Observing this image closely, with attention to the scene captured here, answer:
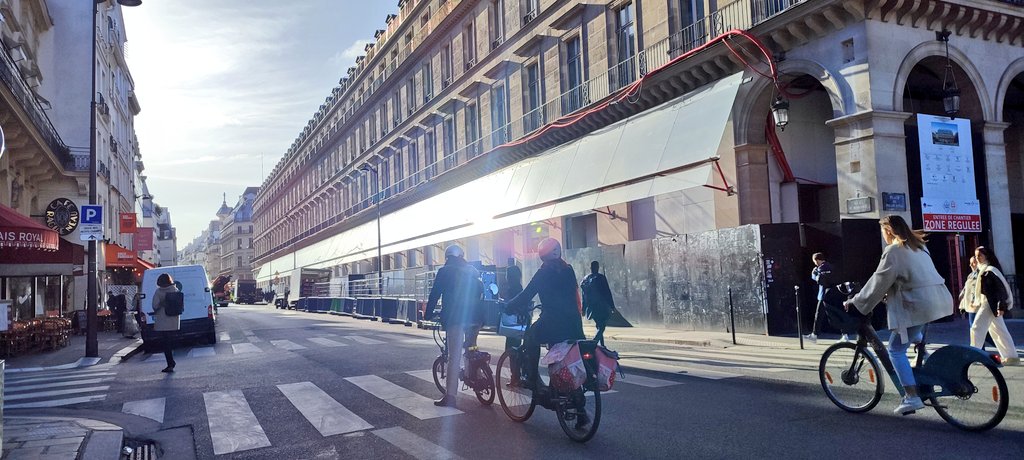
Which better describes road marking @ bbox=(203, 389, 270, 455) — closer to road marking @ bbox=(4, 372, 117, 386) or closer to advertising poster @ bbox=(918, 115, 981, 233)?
road marking @ bbox=(4, 372, 117, 386)

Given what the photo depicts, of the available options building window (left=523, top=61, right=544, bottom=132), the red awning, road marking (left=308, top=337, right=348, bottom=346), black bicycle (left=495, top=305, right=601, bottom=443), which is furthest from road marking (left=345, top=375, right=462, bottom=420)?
building window (left=523, top=61, right=544, bottom=132)

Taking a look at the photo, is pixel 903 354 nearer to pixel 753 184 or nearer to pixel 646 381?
pixel 646 381

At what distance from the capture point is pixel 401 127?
4516 cm

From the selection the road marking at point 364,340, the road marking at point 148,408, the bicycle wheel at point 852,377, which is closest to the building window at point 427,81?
the road marking at point 364,340

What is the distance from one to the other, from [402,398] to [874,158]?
488 inches

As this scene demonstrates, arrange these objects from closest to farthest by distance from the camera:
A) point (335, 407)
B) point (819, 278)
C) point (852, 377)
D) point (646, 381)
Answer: point (852, 377) → point (335, 407) → point (646, 381) → point (819, 278)

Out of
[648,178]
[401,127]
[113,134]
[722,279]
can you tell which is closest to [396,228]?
[401,127]

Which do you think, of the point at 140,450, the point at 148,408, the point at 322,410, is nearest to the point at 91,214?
the point at 148,408

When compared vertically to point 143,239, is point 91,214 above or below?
below

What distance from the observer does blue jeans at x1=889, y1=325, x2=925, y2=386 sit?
5.92 m

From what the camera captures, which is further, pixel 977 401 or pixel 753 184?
pixel 753 184

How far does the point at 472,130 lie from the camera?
3578 centimetres

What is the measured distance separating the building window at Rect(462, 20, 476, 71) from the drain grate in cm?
3045

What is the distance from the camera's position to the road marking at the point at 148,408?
7.92m
